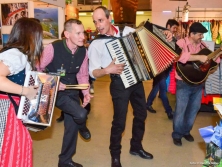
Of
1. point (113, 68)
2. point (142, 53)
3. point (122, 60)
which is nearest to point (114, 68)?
point (113, 68)

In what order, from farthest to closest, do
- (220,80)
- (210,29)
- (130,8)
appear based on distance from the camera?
1. (210,29)
2. (130,8)
3. (220,80)

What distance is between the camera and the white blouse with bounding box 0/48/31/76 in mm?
1610

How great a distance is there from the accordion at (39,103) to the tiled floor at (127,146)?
1.12m

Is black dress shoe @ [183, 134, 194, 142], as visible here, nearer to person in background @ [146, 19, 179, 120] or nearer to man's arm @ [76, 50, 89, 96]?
person in background @ [146, 19, 179, 120]

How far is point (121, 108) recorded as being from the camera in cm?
254


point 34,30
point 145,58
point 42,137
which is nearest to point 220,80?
point 145,58

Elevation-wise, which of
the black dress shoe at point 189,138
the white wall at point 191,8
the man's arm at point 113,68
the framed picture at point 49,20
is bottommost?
the black dress shoe at point 189,138

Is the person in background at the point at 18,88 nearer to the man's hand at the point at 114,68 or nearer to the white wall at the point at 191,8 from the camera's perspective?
the man's hand at the point at 114,68

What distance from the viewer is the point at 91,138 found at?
3.49 m

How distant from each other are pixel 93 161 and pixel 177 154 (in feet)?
3.16

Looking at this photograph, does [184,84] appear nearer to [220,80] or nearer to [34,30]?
[220,80]

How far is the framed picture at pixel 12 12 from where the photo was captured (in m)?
4.60

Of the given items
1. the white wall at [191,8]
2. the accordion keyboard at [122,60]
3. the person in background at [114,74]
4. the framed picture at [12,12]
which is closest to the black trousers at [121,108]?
the person in background at [114,74]

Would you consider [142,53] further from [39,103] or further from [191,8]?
[191,8]
